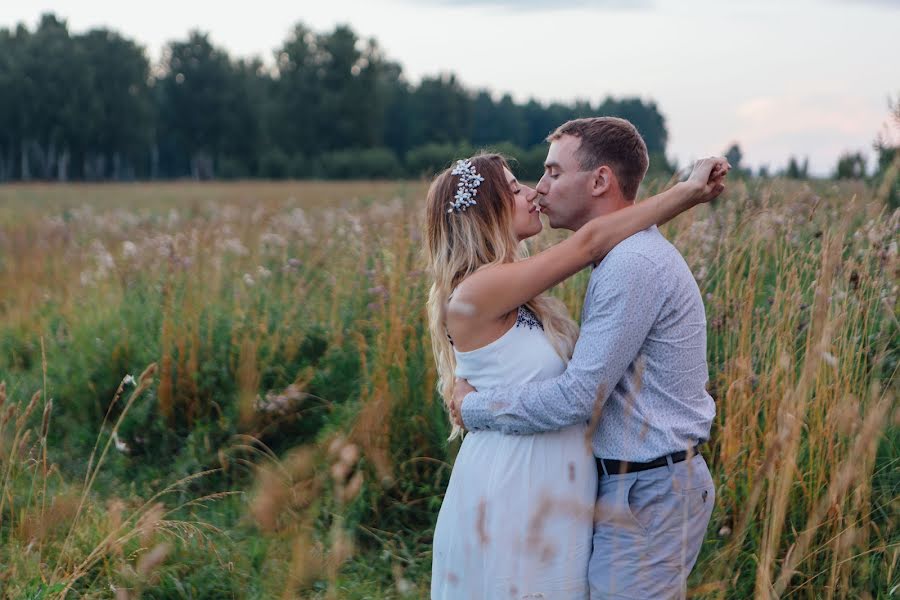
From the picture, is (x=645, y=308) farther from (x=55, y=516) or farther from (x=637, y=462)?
(x=55, y=516)

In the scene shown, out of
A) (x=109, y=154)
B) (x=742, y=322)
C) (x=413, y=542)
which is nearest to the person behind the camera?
(x=742, y=322)

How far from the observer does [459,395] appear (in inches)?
103

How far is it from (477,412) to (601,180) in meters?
0.77

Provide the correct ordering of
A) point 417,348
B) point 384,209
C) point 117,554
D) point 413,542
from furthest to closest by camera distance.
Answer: point 384,209
point 417,348
point 413,542
point 117,554

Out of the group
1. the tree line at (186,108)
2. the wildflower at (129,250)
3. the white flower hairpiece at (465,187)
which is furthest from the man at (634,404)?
the tree line at (186,108)

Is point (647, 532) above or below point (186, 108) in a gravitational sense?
below

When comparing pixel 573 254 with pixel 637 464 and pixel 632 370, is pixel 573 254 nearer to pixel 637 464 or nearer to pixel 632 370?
pixel 632 370

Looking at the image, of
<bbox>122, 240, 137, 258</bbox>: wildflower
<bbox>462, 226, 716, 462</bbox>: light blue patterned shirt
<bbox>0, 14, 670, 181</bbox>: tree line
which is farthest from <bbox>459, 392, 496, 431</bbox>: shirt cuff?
<bbox>0, 14, 670, 181</bbox>: tree line

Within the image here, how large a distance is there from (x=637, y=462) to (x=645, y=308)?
44 centimetres

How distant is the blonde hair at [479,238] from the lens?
261cm

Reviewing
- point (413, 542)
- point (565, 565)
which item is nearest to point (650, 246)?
point (565, 565)

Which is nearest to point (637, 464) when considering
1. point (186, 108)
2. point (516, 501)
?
point (516, 501)

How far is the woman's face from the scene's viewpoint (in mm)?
2711

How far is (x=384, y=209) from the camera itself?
8.95m
